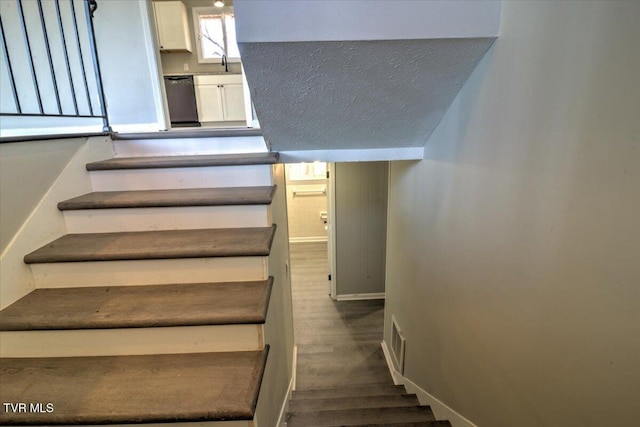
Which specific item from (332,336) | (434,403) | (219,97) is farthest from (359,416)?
(219,97)

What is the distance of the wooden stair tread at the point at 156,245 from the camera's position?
136 centimetres

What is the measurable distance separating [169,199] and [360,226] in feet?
9.83

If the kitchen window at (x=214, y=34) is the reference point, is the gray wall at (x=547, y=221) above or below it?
below

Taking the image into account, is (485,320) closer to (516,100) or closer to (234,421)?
(516,100)

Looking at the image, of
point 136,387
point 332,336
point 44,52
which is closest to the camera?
point 136,387

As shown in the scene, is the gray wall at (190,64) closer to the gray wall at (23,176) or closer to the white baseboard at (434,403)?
the gray wall at (23,176)

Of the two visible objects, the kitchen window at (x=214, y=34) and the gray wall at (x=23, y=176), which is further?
the kitchen window at (x=214, y=34)

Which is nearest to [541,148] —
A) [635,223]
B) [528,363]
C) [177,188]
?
[635,223]

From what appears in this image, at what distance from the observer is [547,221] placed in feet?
2.99

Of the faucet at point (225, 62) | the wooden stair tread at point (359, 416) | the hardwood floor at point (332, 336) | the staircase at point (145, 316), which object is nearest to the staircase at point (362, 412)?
the wooden stair tread at point (359, 416)

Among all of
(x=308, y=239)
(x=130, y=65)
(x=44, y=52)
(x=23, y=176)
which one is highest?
(x=44, y=52)

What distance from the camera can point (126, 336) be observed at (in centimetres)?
122

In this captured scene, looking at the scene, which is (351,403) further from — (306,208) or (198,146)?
(306,208)

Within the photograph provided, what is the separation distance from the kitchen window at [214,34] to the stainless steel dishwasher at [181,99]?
66 centimetres
